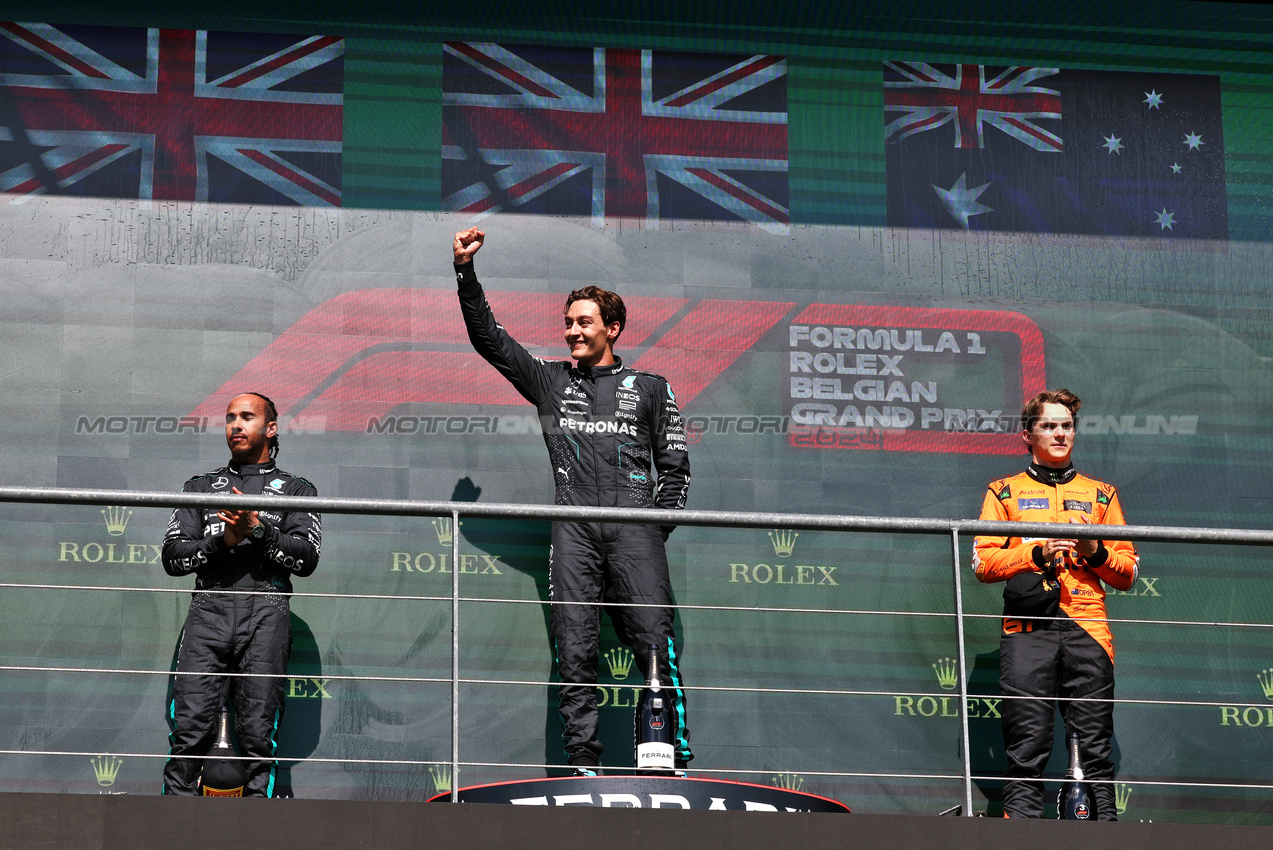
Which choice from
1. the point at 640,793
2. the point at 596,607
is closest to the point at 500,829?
the point at 640,793

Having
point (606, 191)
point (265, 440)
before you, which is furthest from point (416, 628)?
point (606, 191)

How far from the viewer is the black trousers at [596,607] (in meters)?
4.17

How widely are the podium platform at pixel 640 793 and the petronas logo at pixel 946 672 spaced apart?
5.86ft

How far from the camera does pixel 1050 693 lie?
4383mm

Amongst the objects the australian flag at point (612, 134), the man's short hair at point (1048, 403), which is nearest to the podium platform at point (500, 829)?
the man's short hair at point (1048, 403)

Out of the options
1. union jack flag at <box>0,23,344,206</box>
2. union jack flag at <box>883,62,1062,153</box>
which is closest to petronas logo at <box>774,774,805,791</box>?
union jack flag at <box>883,62,1062,153</box>

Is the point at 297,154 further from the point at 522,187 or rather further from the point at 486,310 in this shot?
the point at 486,310

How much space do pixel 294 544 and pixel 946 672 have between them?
7.26 ft

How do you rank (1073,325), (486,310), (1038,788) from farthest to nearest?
(1073,325) → (486,310) → (1038,788)

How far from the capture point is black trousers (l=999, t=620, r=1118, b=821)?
4293 mm

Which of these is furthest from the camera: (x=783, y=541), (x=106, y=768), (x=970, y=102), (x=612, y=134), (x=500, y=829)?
(x=970, y=102)

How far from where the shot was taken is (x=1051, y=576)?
448 cm

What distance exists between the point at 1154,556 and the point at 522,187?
2.51 m

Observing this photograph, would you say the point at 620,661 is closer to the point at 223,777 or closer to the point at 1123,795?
the point at 223,777
